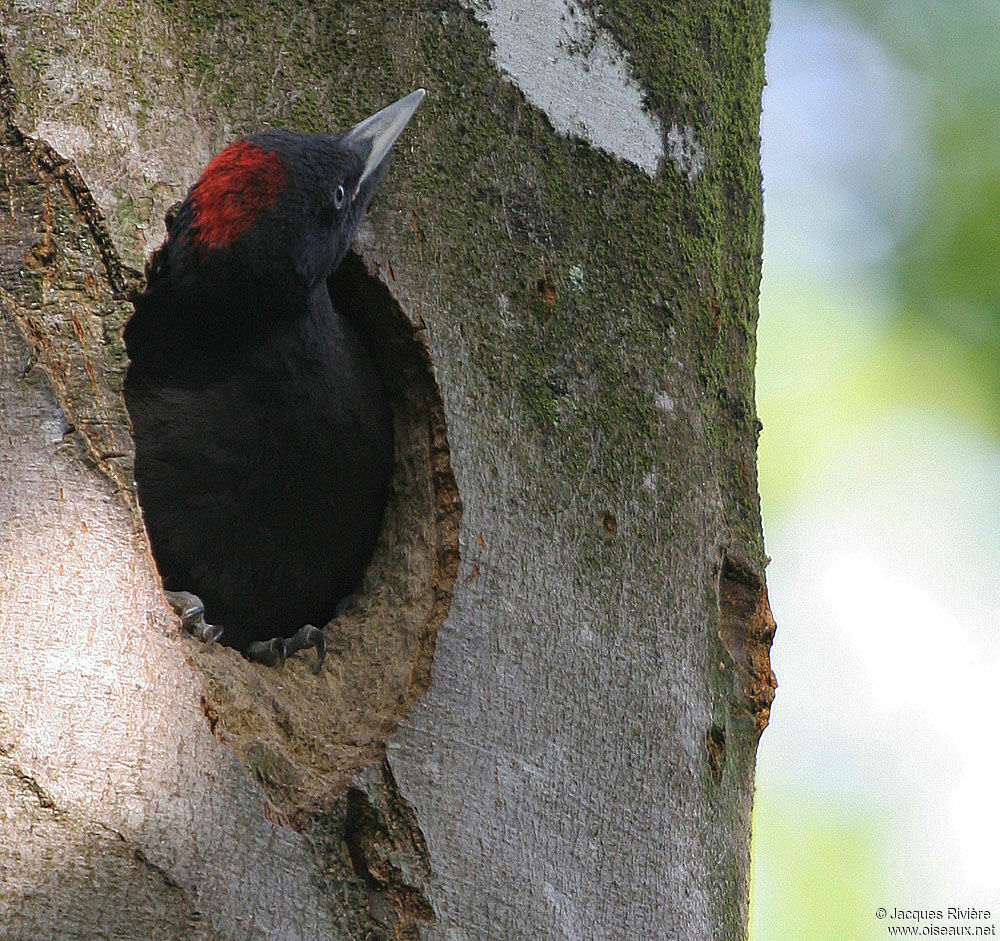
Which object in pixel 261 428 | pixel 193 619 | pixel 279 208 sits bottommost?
pixel 193 619

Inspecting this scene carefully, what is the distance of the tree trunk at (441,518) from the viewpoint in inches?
63.2

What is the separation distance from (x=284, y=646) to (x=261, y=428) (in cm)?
46

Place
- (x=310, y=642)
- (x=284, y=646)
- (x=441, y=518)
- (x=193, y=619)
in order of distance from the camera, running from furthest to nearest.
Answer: (x=284, y=646) → (x=310, y=642) → (x=193, y=619) → (x=441, y=518)

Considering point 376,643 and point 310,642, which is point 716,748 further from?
point 310,642

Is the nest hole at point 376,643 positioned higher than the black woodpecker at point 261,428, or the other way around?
the black woodpecker at point 261,428

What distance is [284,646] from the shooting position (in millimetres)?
2648

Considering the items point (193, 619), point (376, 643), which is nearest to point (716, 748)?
point (376, 643)

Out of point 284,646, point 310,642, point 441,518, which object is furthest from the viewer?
point 284,646

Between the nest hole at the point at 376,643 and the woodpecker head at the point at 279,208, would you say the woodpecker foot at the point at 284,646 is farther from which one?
the woodpecker head at the point at 279,208

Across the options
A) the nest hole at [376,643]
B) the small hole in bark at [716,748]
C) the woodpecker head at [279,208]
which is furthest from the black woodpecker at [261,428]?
the small hole in bark at [716,748]

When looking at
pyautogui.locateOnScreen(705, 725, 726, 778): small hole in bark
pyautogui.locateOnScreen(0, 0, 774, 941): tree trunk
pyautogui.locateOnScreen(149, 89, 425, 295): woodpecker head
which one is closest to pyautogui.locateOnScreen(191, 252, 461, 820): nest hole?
pyautogui.locateOnScreen(0, 0, 774, 941): tree trunk

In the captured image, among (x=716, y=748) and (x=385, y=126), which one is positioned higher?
(x=385, y=126)

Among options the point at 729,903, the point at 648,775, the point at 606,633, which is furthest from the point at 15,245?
the point at 729,903

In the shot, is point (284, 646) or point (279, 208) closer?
point (279, 208)
